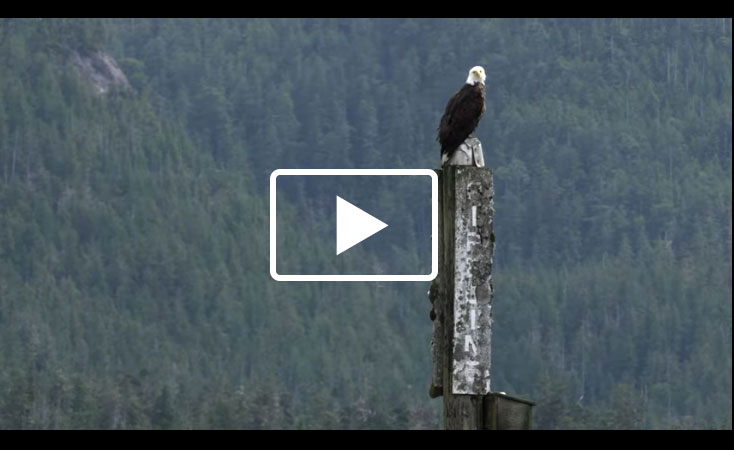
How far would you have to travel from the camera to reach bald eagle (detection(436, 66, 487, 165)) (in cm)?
1021

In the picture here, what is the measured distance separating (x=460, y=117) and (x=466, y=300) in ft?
11.2

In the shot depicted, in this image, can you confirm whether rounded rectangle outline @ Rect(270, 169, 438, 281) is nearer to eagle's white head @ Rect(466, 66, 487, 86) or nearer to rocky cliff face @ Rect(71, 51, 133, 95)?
eagle's white head @ Rect(466, 66, 487, 86)

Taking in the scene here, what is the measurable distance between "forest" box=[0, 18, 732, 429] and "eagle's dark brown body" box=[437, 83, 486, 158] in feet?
223

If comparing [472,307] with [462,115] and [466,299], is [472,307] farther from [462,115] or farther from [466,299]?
[462,115]

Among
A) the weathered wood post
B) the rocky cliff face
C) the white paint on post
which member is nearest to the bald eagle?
the weathered wood post

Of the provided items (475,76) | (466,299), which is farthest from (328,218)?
(466,299)

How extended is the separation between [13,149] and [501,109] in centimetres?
3025

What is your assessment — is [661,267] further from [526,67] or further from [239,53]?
[239,53]

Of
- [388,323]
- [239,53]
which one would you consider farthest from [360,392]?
[239,53]

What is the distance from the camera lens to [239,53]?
13150 centimetres

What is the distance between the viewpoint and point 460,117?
37.0 feet

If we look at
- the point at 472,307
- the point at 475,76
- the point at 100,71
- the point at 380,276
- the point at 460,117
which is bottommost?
the point at 472,307

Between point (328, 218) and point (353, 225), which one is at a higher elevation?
point (328, 218)

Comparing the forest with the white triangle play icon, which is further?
the forest
